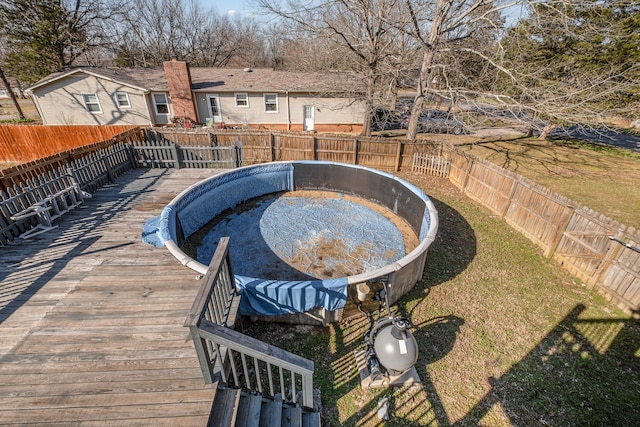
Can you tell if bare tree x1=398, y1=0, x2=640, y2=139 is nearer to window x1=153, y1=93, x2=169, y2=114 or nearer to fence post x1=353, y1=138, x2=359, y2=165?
fence post x1=353, y1=138, x2=359, y2=165

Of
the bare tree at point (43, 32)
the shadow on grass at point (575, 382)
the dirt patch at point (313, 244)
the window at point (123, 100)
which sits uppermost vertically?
the bare tree at point (43, 32)

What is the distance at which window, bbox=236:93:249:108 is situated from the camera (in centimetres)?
1947

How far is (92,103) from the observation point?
736 inches

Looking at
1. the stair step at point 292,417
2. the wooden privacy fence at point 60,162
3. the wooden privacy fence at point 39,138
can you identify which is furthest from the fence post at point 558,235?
the wooden privacy fence at point 39,138

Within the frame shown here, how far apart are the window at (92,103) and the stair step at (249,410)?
23388 millimetres

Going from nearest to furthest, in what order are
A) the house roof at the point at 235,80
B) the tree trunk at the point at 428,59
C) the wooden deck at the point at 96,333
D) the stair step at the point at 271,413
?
the wooden deck at the point at 96,333
the stair step at the point at 271,413
the tree trunk at the point at 428,59
the house roof at the point at 235,80

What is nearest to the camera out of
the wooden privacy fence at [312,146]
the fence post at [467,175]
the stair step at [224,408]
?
the stair step at [224,408]

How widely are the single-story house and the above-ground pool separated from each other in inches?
A: 359

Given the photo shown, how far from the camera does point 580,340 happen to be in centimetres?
505

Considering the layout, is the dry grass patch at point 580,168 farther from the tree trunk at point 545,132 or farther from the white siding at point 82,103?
the white siding at point 82,103

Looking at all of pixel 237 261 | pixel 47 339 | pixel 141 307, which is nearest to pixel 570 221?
pixel 237 261

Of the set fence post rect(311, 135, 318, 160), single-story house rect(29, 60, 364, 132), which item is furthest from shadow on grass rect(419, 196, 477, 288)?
single-story house rect(29, 60, 364, 132)

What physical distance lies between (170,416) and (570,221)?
28.9 feet

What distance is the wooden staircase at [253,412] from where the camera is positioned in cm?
279
